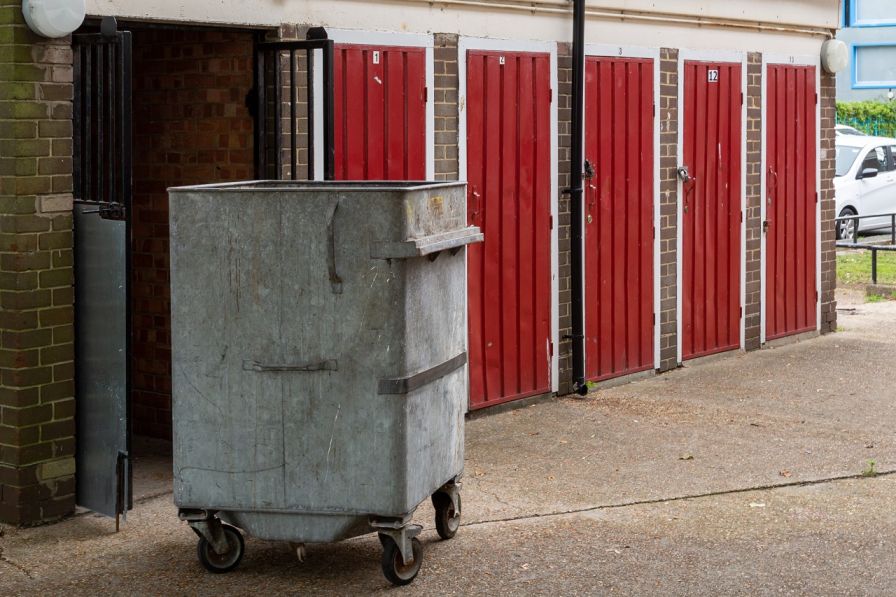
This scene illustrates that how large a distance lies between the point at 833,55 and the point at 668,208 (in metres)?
2.62

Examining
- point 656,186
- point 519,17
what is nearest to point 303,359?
point 519,17

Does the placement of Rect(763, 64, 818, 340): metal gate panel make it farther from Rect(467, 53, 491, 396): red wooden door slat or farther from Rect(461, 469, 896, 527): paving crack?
Rect(461, 469, 896, 527): paving crack

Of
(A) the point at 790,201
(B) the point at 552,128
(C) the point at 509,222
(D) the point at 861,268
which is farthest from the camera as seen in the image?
(D) the point at 861,268

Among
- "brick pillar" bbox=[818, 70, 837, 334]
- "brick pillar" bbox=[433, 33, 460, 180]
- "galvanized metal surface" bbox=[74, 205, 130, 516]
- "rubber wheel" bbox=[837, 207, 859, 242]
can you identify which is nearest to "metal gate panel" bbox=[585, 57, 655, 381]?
"brick pillar" bbox=[433, 33, 460, 180]

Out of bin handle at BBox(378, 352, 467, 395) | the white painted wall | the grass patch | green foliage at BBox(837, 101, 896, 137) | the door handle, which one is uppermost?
green foliage at BBox(837, 101, 896, 137)

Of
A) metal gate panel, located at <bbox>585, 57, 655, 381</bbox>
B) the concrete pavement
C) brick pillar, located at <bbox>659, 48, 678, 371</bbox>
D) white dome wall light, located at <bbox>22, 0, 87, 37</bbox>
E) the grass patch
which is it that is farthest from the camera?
the grass patch

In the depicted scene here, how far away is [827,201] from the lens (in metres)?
13.1

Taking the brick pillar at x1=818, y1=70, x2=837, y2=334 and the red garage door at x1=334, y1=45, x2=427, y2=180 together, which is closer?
the red garage door at x1=334, y1=45, x2=427, y2=180

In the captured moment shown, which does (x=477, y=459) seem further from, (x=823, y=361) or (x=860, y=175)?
(x=860, y=175)

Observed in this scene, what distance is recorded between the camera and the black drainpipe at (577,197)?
32.7 ft

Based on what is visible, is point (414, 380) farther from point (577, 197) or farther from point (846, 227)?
point (846, 227)

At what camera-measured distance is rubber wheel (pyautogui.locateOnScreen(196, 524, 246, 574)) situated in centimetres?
616

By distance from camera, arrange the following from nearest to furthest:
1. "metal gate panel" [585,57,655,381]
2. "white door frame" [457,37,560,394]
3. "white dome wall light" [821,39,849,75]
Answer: "white door frame" [457,37,560,394], "metal gate panel" [585,57,655,381], "white dome wall light" [821,39,849,75]

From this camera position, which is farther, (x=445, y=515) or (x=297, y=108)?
(x=297, y=108)
